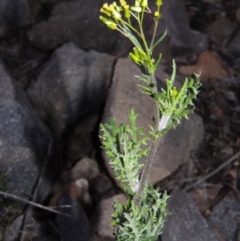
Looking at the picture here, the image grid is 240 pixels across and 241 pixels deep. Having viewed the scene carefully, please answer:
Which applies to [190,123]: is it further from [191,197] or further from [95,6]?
[95,6]

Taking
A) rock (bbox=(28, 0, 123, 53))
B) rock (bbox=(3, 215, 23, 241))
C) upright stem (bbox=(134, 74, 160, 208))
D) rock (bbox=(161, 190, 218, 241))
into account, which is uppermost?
upright stem (bbox=(134, 74, 160, 208))

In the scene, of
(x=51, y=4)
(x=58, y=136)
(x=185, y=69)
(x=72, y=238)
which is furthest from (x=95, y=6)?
(x=72, y=238)

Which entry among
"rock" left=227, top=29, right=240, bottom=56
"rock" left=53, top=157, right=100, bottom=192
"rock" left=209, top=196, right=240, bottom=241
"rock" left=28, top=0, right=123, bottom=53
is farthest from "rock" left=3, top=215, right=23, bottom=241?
"rock" left=227, top=29, right=240, bottom=56

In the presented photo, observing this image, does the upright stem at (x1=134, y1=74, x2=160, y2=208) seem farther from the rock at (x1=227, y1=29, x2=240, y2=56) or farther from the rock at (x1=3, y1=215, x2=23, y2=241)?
the rock at (x1=227, y1=29, x2=240, y2=56)

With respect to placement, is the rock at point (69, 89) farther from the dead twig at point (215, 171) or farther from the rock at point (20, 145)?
the dead twig at point (215, 171)

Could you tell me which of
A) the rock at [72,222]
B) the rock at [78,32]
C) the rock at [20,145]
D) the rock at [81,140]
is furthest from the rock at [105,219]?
the rock at [78,32]

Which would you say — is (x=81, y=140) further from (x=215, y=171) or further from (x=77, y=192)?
(x=215, y=171)
